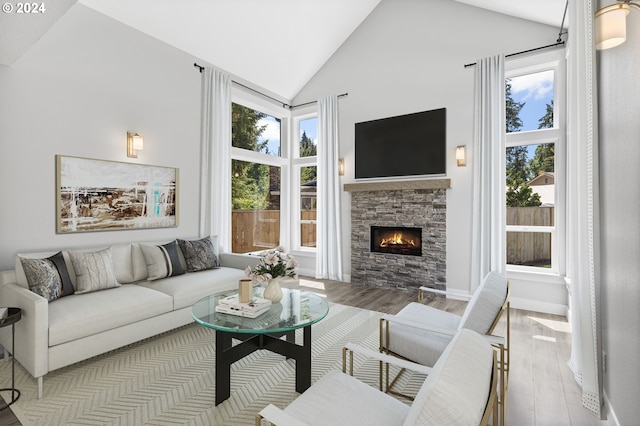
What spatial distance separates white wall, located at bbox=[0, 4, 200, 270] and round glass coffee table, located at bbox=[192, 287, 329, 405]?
1994 millimetres

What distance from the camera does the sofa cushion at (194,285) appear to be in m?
3.22

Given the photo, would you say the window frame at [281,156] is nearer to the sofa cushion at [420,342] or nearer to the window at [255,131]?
the window at [255,131]

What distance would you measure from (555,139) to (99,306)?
17.2 ft

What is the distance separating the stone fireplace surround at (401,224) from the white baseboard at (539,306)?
3.02 ft

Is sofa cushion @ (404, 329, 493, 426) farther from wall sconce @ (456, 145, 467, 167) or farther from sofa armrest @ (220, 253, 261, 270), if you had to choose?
wall sconce @ (456, 145, 467, 167)

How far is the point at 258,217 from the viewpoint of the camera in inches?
231

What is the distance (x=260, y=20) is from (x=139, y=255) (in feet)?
11.8

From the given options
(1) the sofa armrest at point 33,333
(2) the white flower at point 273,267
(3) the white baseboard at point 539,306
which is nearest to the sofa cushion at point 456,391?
(2) the white flower at point 273,267

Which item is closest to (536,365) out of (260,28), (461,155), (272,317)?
(272,317)

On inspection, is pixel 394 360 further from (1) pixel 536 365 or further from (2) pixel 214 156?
(2) pixel 214 156

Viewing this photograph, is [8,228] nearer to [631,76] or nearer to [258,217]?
[258,217]

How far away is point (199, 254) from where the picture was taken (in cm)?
397

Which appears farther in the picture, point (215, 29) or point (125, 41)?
point (215, 29)

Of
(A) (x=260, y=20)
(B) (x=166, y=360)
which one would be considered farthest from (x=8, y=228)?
(A) (x=260, y=20)
